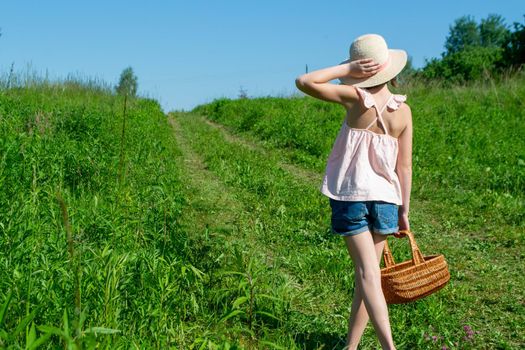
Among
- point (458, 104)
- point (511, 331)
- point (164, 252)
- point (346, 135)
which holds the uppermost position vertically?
point (458, 104)

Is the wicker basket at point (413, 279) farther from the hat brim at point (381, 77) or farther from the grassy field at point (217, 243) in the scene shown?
the hat brim at point (381, 77)

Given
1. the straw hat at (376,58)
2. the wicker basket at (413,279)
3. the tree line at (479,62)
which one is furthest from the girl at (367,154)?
the tree line at (479,62)

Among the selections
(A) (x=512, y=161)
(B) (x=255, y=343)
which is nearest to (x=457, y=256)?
(B) (x=255, y=343)

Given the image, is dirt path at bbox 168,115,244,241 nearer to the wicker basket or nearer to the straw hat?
the wicker basket

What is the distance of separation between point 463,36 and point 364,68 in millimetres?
116227

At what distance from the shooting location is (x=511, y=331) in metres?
4.74

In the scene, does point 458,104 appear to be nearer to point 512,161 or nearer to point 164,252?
point 512,161

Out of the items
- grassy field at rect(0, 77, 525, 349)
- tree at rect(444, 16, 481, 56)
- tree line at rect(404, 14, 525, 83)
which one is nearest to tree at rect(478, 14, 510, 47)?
tree at rect(444, 16, 481, 56)

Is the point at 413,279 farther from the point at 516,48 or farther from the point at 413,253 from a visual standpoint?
the point at 516,48

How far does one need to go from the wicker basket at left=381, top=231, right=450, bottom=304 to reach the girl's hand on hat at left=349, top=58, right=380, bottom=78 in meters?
1.07

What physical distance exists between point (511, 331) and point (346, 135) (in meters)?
2.27

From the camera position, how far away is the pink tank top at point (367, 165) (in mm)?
3570

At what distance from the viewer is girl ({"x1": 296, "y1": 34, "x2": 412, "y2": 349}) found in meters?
3.53

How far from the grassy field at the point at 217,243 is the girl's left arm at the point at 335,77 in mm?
1116
